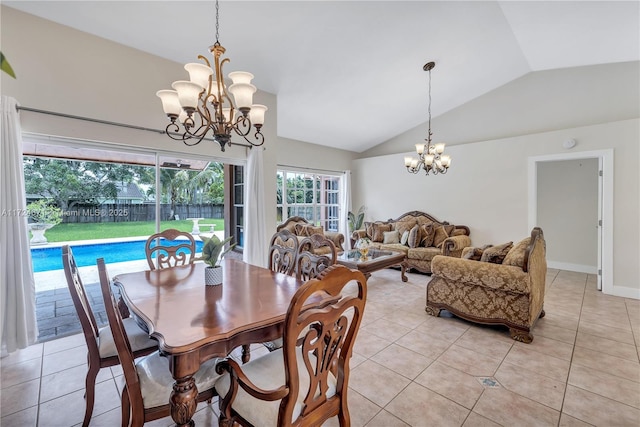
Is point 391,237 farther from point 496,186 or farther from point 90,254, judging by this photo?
point 90,254

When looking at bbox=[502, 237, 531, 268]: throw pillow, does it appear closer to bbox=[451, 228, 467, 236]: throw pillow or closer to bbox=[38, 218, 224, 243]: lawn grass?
bbox=[451, 228, 467, 236]: throw pillow

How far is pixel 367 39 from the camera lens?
11.7 feet

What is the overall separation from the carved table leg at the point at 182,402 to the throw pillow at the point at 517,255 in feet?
9.53

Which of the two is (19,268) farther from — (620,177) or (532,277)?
(620,177)

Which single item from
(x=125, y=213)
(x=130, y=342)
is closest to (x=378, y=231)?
(x=125, y=213)

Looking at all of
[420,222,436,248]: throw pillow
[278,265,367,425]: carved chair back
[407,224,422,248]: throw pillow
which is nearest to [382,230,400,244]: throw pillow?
[407,224,422,248]: throw pillow

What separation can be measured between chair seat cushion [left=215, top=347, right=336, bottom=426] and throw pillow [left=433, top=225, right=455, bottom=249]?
4.50 m

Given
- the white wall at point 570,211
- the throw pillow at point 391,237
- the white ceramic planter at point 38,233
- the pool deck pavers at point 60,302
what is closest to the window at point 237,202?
the pool deck pavers at point 60,302

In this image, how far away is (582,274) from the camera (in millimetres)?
5238

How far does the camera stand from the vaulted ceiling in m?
2.85

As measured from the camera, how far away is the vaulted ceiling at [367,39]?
285 centimetres

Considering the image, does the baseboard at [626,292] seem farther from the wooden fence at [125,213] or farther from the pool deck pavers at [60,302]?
the pool deck pavers at [60,302]

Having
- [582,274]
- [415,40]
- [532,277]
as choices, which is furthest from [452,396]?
[582,274]

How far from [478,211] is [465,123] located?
1.85 meters
